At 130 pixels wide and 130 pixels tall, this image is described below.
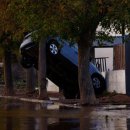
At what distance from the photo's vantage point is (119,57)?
90.1ft

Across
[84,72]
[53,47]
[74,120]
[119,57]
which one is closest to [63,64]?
[53,47]

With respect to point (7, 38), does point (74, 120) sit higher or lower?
lower

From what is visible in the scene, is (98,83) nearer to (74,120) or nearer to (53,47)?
(53,47)

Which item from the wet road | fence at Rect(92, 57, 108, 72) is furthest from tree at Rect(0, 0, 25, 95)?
the wet road

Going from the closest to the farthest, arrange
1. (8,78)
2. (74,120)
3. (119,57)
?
(74,120) → (119,57) → (8,78)

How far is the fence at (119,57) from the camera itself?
2666cm

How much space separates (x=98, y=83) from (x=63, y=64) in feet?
6.89

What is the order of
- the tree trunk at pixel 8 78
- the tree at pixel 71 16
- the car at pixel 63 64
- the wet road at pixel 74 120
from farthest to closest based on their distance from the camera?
the tree trunk at pixel 8 78
the car at pixel 63 64
the tree at pixel 71 16
the wet road at pixel 74 120

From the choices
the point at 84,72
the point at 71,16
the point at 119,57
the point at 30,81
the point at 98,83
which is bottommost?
the point at 98,83

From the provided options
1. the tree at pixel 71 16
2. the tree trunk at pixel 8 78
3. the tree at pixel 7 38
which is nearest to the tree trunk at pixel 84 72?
the tree at pixel 71 16

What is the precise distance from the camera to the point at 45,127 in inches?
565

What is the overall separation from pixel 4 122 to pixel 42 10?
5140mm

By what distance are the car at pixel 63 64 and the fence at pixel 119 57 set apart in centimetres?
115

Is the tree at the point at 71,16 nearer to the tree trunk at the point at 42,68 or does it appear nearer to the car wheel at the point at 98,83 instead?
A: the tree trunk at the point at 42,68
